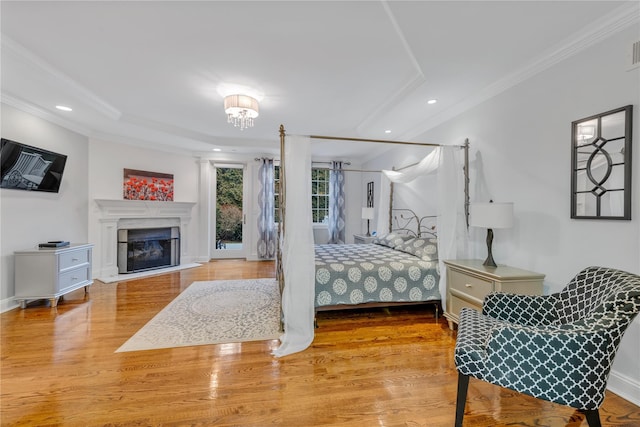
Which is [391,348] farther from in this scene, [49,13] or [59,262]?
[59,262]

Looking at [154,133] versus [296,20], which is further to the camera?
[154,133]

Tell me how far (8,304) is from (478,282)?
5.46 m

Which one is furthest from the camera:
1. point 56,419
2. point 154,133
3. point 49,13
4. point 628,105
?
point 154,133

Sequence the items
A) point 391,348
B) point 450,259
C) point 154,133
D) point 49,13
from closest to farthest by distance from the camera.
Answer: point 49,13
point 391,348
point 450,259
point 154,133

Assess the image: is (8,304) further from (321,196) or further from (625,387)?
(625,387)

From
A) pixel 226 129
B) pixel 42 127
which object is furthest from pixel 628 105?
pixel 42 127

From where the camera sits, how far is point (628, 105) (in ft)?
6.07

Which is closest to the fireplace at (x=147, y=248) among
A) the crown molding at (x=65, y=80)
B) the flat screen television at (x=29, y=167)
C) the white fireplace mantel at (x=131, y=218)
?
the white fireplace mantel at (x=131, y=218)

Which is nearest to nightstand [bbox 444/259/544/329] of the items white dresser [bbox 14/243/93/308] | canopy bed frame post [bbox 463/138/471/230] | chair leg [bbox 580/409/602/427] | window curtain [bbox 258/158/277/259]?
canopy bed frame post [bbox 463/138/471/230]

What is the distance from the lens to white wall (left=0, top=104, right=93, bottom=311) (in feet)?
11.0

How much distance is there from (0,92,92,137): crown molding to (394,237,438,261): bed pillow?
17.6ft

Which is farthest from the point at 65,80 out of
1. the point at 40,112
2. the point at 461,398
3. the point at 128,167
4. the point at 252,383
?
the point at 461,398

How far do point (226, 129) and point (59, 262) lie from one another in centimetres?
317

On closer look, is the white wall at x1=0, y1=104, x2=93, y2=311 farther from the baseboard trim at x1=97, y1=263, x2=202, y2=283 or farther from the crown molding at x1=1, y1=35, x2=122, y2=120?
the crown molding at x1=1, y1=35, x2=122, y2=120
